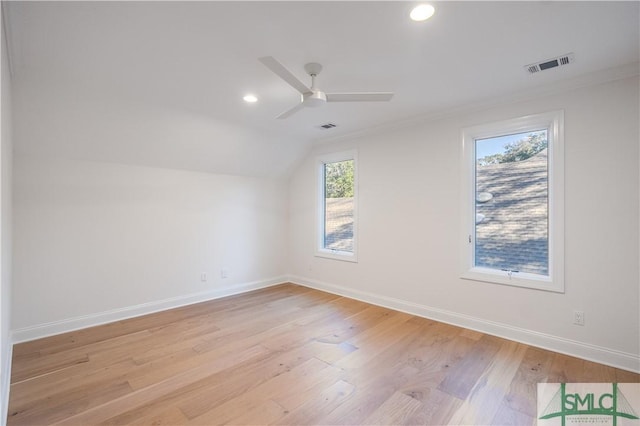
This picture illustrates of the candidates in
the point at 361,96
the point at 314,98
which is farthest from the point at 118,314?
the point at 361,96

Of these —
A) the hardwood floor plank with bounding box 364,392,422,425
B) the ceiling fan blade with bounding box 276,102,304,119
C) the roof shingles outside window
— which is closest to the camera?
the hardwood floor plank with bounding box 364,392,422,425

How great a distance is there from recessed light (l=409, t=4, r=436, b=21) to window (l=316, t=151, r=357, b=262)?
8.88ft

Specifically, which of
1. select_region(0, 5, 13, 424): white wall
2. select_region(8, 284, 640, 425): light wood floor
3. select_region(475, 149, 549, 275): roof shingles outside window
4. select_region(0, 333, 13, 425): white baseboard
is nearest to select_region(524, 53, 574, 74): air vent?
select_region(475, 149, 549, 275): roof shingles outside window

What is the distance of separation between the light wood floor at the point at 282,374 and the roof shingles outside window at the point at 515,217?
87 centimetres

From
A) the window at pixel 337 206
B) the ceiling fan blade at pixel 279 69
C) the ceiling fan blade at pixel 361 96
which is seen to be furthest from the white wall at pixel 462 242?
the ceiling fan blade at pixel 279 69

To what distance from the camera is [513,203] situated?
10.4ft

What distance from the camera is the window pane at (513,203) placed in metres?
3.02

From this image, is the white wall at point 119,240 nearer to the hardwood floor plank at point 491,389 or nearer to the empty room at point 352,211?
the empty room at point 352,211

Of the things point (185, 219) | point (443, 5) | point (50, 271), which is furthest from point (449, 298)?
point (50, 271)

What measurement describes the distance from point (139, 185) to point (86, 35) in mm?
2100

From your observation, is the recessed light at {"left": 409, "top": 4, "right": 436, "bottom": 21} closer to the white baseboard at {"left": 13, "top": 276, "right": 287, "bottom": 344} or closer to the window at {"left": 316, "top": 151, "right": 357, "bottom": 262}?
the window at {"left": 316, "top": 151, "right": 357, "bottom": 262}

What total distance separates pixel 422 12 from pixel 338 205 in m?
3.39

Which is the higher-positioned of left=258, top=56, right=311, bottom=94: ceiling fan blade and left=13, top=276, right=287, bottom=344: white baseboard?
left=258, top=56, right=311, bottom=94: ceiling fan blade
